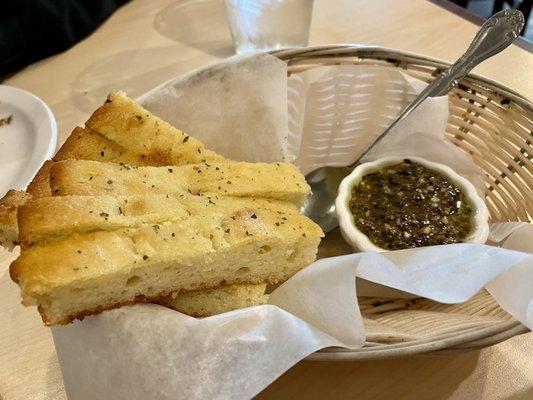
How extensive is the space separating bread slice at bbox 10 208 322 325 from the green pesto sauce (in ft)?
0.83

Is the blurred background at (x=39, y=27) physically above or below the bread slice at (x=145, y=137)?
below

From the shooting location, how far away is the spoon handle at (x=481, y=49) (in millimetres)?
1115

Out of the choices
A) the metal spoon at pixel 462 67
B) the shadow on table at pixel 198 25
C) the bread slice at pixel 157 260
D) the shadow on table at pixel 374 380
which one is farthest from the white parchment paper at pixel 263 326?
the shadow on table at pixel 198 25

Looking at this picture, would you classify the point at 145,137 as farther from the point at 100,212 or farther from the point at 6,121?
the point at 6,121

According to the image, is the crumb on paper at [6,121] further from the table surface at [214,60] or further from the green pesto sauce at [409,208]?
the green pesto sauce at [409,208]

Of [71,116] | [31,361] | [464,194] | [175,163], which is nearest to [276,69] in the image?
[175,163]

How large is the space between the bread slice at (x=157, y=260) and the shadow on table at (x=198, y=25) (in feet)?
3.03

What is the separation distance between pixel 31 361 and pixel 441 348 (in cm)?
66

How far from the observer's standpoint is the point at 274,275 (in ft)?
2.79

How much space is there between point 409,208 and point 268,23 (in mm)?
689

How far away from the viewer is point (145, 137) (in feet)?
3.15

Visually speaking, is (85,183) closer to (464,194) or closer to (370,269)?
(370,269)

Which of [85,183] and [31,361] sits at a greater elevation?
[85,183]

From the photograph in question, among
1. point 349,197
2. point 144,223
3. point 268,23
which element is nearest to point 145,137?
point 144,223
